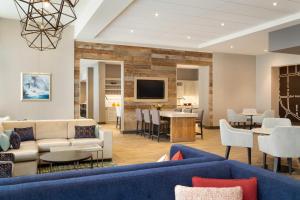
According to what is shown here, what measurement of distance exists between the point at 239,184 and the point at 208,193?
281mm

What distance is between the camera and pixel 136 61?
9.85 metres

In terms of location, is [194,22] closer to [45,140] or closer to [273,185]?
[45,140]

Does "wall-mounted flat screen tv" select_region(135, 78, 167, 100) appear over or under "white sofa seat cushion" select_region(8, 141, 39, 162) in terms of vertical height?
over

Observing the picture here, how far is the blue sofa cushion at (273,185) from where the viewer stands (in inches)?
68.0

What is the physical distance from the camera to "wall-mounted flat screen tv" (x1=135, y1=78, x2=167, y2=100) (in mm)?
9938

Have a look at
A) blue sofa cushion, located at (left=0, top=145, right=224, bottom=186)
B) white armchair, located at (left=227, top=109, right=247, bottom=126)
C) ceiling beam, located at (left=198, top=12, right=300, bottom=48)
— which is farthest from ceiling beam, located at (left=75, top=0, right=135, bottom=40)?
white armchair, located at (left=227, top=109, right=247, bottom=126)

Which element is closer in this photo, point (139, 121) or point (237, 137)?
point (237, 137)

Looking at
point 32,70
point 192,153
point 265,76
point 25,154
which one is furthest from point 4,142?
point 265,76

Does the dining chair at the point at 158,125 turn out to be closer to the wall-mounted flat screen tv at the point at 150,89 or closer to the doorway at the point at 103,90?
the wall-mounted flat screen tv at the point at 150,89

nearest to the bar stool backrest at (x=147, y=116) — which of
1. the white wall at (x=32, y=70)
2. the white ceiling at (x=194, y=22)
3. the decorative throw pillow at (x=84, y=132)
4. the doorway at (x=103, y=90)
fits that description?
the white wall at (x=32, y=70)

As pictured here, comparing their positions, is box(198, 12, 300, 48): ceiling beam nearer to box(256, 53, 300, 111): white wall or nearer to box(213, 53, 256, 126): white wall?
box(213, 53, 256, 126): white wall

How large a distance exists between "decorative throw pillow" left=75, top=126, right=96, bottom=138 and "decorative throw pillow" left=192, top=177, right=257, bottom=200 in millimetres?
4393

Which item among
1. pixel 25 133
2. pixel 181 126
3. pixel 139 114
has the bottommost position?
pixel 181 126

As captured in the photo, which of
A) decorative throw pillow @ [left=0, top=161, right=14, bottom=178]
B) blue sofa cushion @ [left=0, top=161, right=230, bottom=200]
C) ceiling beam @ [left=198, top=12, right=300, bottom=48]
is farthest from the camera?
ceiling beam @ [left=198, top=12, right=300, bottom=48]
